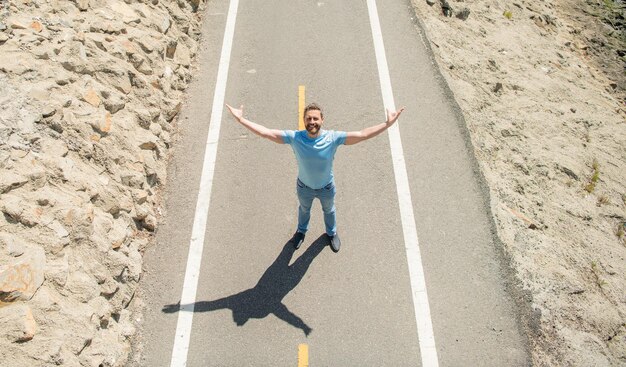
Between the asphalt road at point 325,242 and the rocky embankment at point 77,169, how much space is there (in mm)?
465

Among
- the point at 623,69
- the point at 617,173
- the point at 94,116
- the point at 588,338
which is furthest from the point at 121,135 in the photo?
the point at 623,69

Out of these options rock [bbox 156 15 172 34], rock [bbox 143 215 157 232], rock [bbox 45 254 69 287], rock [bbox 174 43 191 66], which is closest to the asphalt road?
rock [bbox 143 215 157 232]

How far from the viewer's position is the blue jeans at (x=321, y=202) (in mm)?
5992

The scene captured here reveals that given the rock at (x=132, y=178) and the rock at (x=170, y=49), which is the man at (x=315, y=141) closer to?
the rock at (x=132, y=178)

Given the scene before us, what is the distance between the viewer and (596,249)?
7145mm

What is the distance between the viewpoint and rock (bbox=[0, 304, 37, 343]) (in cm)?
457

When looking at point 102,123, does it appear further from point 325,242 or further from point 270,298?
point 325,242

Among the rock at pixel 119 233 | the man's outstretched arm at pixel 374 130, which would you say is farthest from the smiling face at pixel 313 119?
the rock at pixel 119 233

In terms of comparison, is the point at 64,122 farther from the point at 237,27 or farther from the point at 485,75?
the point at 485,75

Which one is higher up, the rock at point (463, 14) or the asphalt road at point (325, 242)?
the rock at point (463, 14)

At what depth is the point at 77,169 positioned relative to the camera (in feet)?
20.0

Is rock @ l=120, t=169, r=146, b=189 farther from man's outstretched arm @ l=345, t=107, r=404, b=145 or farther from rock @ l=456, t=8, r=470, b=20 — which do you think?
rock @ l=456, t=8, r=470, b=20

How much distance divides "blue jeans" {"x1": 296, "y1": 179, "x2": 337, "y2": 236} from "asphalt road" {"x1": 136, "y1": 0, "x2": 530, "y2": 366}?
0.34 metres

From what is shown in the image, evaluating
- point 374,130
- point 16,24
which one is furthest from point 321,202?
point 16,24
